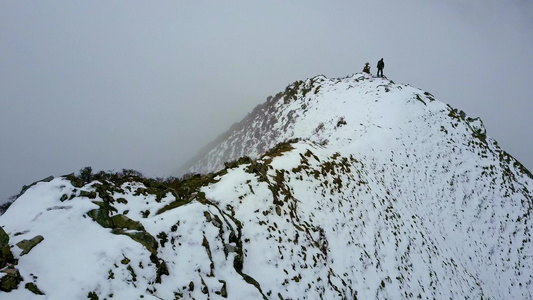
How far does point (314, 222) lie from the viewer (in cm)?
1531

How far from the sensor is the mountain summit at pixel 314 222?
7.79m

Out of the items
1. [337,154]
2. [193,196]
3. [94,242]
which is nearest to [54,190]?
[94,242]

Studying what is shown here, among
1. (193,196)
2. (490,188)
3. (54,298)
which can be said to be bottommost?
(54,298)

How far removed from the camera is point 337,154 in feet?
75.7

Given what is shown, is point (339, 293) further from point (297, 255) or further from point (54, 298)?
A: point (54, 298)

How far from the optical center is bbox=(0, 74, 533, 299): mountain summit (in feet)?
25.5

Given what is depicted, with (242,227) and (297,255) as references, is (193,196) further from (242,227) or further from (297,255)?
(297,255)

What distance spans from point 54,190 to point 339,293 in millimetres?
12088

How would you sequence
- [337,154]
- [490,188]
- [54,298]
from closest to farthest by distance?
[54,298] → [337,154] → [490,188]

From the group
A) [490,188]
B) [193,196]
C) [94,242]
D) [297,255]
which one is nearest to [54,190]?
[94,242]

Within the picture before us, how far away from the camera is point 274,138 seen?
1699 inches

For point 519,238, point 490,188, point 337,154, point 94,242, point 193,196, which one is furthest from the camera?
point 490,188

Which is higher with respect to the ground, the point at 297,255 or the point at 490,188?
the point at 490,188

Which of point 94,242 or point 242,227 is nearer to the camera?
point 94,242
